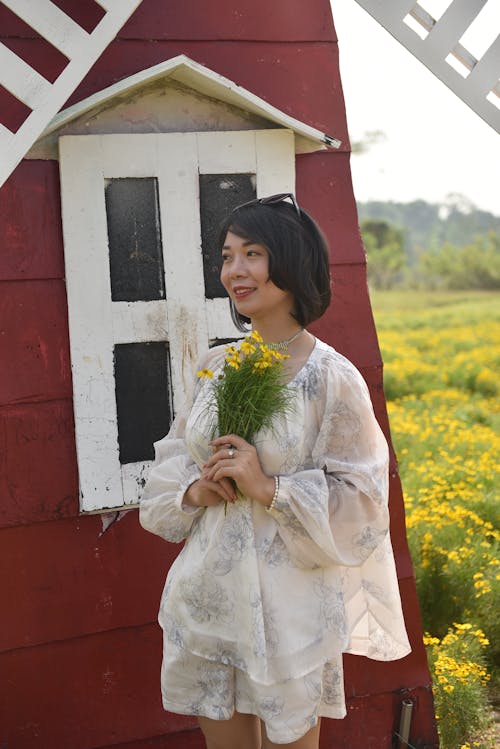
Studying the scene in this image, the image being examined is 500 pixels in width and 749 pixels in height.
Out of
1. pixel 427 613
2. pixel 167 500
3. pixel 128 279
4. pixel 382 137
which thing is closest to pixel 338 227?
pixel 128 279

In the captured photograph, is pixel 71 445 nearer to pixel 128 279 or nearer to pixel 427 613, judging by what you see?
pixel 128 279

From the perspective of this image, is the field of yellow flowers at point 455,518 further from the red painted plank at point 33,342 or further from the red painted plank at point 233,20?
the red painted plank at point 233,20

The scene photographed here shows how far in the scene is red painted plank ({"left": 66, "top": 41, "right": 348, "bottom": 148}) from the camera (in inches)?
135

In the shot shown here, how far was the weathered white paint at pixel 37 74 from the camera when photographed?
9.25 feet

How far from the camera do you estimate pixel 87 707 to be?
357 centimetres

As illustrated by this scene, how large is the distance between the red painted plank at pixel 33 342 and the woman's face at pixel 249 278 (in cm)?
86

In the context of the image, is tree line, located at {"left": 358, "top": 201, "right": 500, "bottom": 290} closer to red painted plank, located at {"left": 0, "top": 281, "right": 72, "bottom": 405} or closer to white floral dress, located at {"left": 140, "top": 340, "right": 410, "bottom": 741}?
red painted plank, located at {"left": 0, "top": 281, "right": 72, "bottom": 405}

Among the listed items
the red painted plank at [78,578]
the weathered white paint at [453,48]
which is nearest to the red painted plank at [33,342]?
the red painted plank at [78,578]

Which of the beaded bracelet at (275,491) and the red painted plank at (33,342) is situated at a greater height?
the red painted plank at (33,342)

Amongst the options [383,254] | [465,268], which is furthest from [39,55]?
[383,254]

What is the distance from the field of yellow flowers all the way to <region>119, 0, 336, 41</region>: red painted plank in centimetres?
253

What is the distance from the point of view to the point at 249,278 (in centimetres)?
271

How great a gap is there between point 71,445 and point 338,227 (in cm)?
121

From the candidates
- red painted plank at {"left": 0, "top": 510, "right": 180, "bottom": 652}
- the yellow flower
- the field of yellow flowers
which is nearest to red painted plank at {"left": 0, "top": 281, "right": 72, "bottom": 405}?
red painted plank at {"left": 0, "top": 510, "right": 180, "bottom": 652}
